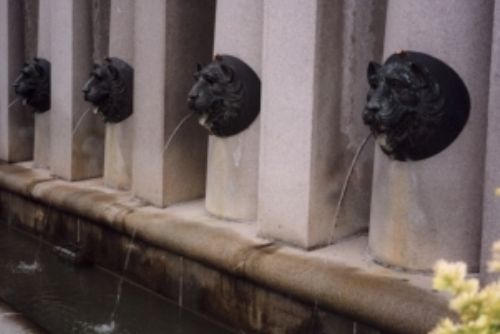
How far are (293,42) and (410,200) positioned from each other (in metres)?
1.42

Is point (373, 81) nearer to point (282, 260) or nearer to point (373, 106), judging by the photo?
point (373, 106)

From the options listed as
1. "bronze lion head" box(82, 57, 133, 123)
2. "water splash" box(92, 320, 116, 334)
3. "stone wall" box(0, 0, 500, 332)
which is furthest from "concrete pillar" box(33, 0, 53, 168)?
"water splash" box(92, 320, 116, 334)

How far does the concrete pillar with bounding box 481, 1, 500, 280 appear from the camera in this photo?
3689 mm

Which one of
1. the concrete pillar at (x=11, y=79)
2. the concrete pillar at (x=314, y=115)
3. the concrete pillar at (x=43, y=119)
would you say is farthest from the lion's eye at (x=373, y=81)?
the concrete pillar at (x=11, y=79)

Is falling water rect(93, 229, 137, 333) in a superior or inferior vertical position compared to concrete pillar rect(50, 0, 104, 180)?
inferior

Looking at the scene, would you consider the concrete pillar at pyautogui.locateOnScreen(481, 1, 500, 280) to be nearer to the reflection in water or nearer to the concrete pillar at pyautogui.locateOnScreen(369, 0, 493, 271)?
the concrete pillar at pyautogui.locateOnScreen(369, 0, 493, 271)

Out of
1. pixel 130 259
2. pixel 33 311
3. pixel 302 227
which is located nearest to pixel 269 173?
pixel 302 227

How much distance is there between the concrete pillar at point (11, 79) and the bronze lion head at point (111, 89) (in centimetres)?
296

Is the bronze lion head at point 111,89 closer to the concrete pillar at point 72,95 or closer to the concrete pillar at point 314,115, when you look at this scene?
the concrete pillar at point 72,95

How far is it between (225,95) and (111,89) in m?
1.91

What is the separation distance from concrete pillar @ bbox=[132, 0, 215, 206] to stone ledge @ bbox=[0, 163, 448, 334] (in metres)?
0.26

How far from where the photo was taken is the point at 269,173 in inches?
204

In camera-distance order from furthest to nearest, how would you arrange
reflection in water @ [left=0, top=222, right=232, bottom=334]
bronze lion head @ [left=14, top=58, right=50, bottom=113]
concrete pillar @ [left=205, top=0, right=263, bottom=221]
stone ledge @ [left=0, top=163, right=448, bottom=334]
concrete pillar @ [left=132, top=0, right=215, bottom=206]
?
bronze lion head @ [left=14, top=58, right=50, bottom=113] < concrete pillar @ [left=132, top=0, right=215, bottom=206] < concrete pillar @ [left=205, top=0, right=263, bottom=221] < reflection in water @ [left=0, top=222, right=232, bottom=334] < stone ledge @ [left=0, top=163, right=448, bottom=334]

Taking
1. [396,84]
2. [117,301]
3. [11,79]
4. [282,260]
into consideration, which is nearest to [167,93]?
[117,301]
